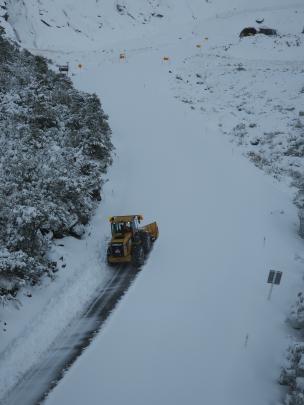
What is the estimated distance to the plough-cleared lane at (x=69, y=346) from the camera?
996cm

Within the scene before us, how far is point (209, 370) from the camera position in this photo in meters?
10.9

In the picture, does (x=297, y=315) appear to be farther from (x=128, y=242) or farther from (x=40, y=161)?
(x=40, y=161)

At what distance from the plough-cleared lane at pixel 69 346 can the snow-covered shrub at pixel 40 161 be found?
7.68 feet

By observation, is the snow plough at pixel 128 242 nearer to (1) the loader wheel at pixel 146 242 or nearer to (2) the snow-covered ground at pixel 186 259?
(1) the loader wheel at pixel 146 242

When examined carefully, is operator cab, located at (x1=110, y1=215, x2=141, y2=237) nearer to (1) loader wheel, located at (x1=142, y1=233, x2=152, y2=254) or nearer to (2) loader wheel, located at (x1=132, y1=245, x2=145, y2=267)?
(1) loader wheel, located at (x1=142, y1=233, x2=152, y2=254)

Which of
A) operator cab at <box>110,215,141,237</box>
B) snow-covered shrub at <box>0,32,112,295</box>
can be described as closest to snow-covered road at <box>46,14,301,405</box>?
operator cab at <box>110,215,141,237</box>

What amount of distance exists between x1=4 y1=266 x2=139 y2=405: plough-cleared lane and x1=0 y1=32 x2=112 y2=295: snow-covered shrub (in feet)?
7.68

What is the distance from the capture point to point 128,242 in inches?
671

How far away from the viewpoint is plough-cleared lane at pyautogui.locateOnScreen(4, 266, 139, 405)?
32.7 feet

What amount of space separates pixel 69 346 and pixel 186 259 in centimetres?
731

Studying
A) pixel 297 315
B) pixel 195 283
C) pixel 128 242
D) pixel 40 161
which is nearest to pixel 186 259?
pixel 195 283

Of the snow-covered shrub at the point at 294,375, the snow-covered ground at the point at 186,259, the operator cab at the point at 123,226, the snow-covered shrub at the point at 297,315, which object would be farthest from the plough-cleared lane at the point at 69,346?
the snow-covered shrub at the point at 297,315

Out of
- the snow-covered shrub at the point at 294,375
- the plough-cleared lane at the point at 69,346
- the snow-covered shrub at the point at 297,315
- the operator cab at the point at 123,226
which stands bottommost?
the plough-cleared lane at the point at 69,346

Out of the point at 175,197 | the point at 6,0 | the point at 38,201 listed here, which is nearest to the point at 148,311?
the point at 38,201
